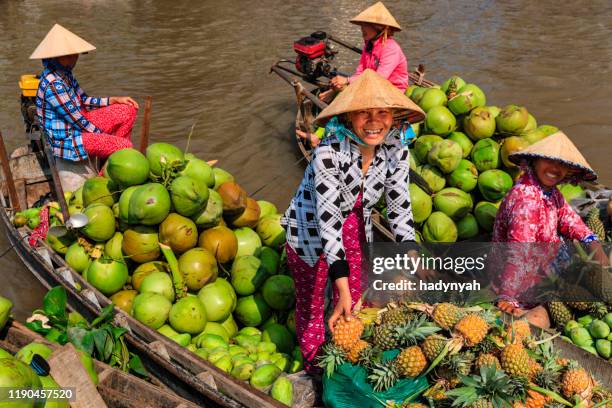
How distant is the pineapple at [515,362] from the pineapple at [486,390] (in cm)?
5

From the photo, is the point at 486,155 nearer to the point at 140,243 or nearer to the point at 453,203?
the point at 453,203

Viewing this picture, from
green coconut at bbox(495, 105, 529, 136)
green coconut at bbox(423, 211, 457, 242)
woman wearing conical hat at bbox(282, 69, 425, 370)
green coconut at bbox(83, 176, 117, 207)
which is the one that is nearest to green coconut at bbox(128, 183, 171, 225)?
green coconut at bbox(83, 176, 117, 207)

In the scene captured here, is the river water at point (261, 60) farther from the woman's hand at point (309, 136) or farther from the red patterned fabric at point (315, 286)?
the red patterned fabric at point (315, 286)

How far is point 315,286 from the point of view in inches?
118

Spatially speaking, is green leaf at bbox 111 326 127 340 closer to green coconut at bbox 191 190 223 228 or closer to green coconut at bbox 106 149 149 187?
green coconut at bbox 191 190 223 228

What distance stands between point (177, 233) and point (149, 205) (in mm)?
275

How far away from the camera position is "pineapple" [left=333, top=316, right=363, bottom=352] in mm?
2361

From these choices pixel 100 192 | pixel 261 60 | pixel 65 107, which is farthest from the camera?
pixel 261 60

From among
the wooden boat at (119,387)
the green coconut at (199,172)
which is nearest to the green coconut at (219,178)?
the green coconut at (199,172)

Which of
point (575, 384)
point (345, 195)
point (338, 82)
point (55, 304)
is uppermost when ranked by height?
point (345, 195)

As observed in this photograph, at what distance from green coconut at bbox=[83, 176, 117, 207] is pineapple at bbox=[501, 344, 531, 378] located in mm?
3017

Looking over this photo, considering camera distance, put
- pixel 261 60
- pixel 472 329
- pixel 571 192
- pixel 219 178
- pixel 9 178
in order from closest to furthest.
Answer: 1. pixel 472 329
2. pixel 219 178
3. pixel 571 192
4. pixel 9 178
5. pixel 261 60

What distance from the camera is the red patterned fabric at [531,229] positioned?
3.28m

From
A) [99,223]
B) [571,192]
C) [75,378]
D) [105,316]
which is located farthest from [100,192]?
[571,192]
